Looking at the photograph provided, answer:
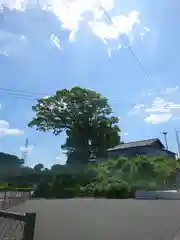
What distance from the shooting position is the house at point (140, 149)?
2920cm

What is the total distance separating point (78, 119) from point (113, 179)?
13.3 m

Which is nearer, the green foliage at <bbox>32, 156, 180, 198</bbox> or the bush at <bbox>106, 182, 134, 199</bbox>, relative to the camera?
the bush at <bbox>106, 182, 134, 199</bbox>

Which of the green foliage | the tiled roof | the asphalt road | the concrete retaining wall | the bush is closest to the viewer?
the asphalt road

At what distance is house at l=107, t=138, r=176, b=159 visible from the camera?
2920 centimetres

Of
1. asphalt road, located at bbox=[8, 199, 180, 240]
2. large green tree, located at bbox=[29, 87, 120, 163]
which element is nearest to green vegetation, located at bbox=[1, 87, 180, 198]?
large green tree, located at bbox=[29, 87, 120, 163]

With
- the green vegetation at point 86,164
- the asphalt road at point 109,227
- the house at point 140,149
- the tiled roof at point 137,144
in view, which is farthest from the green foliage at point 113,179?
the asphalt road at point 109,227

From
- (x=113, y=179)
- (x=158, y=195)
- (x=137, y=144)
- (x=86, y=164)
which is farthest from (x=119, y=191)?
(x=137, y=144)

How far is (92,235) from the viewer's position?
5180 mm

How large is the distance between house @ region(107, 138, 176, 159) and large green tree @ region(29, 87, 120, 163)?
2.04 meters

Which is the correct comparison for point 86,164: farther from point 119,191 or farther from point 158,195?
point 158,195

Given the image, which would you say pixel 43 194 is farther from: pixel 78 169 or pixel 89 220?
pixel 89 220

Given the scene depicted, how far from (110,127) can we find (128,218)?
990 inches

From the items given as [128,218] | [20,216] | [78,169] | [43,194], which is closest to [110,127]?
[78,169]

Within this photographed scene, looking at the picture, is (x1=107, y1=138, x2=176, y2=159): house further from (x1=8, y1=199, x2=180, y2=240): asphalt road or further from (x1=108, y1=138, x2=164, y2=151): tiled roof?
(x1=8, y1=199, x2=180, y2=240): asphalt road
